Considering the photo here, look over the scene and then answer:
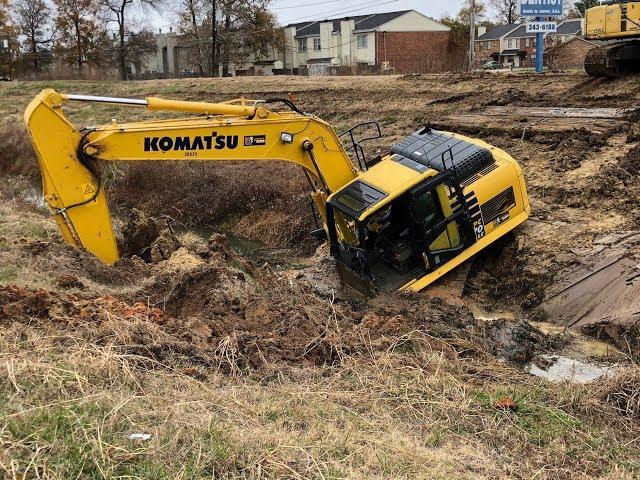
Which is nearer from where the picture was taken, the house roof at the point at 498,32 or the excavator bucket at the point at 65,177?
the excavator bucket at the point at 65,177

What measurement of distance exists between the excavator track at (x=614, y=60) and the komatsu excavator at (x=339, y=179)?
971 centimetres

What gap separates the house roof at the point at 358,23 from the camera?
191ft

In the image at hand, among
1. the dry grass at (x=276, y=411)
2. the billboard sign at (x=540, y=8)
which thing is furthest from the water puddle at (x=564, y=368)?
the billboard sign at (x=540, y=8)

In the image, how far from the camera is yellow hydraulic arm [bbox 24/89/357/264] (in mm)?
8820

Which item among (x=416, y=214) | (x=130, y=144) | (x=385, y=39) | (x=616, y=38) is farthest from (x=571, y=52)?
(x=130, y=144)

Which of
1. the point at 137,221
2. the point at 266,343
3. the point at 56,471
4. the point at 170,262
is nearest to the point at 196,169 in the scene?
the point at 137,221

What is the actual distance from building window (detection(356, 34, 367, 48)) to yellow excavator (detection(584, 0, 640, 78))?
40.7 metres

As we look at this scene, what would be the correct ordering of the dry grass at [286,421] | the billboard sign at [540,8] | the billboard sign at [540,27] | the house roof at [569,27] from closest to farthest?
1. the dry grass at [286,421]
2. the billboard sign at [540,8]
3. the billboard sign at [540,27]
4. the house roof at [569,27]

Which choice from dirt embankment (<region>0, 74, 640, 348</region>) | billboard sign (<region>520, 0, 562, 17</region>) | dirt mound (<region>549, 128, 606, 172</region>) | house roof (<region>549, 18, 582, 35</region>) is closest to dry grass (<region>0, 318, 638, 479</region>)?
dirt embankment (<region>0, 74, 640, 348</region>)

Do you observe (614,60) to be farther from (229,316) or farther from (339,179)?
(229,316)

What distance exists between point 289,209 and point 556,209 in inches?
240

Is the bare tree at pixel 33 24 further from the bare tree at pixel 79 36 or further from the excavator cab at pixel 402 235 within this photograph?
the excavator cab at pixel 402 235

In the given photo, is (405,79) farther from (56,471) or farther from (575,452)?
(56,471)

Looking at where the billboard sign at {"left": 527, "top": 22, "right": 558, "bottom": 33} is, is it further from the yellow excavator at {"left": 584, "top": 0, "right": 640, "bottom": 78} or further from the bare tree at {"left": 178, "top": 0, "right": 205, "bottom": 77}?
the bare tree at {"left": 178, "top": 0, "right": 205, "bottom": 77}
